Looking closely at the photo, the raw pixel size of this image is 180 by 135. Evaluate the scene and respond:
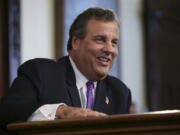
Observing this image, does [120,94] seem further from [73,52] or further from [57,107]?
[57,107]

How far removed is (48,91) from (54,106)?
0.29 m

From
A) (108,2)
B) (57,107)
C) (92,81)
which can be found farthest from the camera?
(108,2)

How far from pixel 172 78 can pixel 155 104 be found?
557mm

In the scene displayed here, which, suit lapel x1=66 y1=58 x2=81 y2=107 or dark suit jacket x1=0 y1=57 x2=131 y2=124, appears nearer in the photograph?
dark suit jacket x1=0 y1=57 x2=131 y2=124

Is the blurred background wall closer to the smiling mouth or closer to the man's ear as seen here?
the man's ear

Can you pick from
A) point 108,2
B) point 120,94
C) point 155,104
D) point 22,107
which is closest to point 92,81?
point 120,94

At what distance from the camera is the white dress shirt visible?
239 cm

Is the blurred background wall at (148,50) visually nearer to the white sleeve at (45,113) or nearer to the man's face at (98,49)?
the man's face at (98,49)

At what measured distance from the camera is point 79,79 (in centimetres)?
297

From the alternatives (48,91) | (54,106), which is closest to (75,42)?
(48,91)

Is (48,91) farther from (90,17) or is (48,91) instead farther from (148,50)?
(148,50)

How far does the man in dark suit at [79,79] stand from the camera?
2529mm

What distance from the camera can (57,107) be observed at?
2395 millimetres

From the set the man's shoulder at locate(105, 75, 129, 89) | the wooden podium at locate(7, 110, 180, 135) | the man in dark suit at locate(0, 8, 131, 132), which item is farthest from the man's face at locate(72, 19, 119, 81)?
the wooden podium at locate(7, 110, 180, 135)
